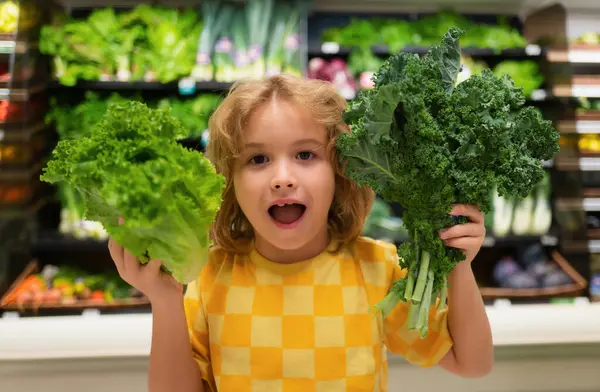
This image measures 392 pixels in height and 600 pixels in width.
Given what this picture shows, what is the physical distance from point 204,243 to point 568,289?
3.57m

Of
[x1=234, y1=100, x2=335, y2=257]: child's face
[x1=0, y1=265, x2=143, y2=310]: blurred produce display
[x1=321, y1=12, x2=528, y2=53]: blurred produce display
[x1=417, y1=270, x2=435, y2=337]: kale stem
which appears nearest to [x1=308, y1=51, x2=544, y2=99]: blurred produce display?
[x1=321, y1=12, x2=528, y2=53]: blurred produce display

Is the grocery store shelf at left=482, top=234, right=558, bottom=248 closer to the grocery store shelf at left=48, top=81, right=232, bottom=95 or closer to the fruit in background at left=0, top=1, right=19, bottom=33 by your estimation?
the grocery store shelf at left=48, top=81, right=232, bottom=95

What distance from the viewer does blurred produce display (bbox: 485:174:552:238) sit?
4.45 m

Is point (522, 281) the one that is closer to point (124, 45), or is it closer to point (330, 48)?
point (330, 48)

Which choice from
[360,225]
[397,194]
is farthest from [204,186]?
[360,225]

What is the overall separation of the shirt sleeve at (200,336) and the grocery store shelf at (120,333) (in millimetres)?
1004

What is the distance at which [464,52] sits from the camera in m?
4.36

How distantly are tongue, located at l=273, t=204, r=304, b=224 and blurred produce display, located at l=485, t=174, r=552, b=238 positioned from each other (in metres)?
3.38

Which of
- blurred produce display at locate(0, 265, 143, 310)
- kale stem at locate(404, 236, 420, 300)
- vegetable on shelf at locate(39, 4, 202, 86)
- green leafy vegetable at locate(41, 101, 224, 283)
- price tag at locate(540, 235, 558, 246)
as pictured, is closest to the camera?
green leafy vegetable at locate(41, 101, 224, 283)

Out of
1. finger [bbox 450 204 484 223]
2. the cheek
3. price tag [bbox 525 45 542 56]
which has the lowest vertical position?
finger [bbox 450 204 484 223]

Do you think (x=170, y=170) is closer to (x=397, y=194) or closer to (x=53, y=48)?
(x=397, y=194)

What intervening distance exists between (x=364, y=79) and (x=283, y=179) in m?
3.21

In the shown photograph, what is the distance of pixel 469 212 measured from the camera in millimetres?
1253

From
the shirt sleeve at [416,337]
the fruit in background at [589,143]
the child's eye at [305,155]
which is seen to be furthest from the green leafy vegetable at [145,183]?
the fruit in background at [589,143]
